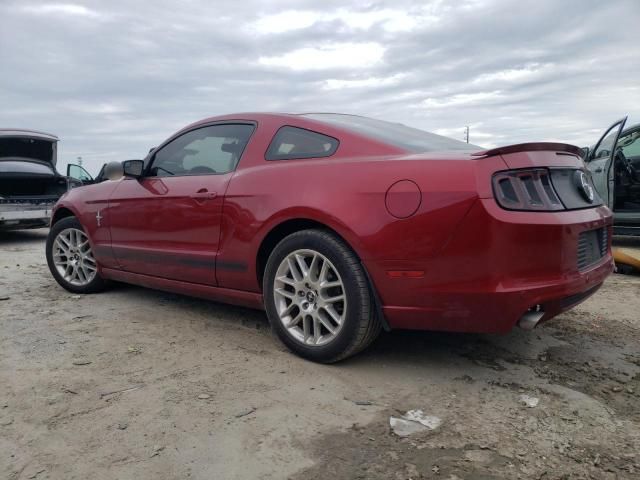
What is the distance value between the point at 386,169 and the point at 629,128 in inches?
231

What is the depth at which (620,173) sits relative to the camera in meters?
7.18

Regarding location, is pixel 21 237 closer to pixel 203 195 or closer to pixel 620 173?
pixel 203 195

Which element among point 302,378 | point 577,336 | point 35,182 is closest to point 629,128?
point 577,336

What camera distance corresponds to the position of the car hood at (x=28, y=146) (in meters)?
8.66

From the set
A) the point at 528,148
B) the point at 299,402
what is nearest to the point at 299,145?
the point at 528,148

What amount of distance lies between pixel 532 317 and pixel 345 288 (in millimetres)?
909

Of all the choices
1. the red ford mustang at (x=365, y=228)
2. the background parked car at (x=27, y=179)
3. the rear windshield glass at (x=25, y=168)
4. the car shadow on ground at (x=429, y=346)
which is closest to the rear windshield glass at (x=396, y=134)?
the red ford mustang at (x=365, y=228)

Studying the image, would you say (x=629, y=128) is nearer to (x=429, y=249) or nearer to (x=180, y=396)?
(x=429, y=249)

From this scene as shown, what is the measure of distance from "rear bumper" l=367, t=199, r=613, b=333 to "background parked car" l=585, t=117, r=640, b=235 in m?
4.69

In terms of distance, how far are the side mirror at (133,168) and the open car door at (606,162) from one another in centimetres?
505

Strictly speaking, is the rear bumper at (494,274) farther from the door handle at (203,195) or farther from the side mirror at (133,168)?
the side mirror at (133,168)

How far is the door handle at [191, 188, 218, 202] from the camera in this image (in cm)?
347

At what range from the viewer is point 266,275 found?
315 cm

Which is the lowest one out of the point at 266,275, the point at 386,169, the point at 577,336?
the point at 577,336
